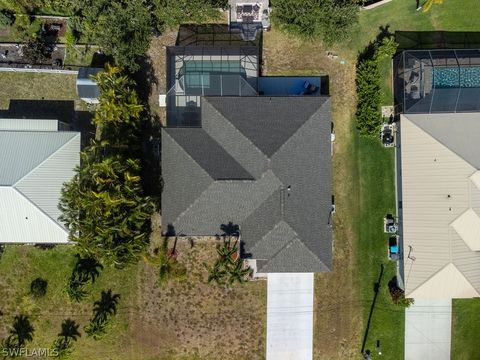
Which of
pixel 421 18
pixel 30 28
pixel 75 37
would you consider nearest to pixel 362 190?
pixel 421 18

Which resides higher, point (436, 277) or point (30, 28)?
point (30, 28)

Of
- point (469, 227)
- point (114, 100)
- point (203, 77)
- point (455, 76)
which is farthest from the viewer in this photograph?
point (203, 77)

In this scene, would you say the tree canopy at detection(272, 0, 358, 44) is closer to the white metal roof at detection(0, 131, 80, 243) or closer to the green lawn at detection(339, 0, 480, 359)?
the green lawn at detection(339, 0, 480, 359)

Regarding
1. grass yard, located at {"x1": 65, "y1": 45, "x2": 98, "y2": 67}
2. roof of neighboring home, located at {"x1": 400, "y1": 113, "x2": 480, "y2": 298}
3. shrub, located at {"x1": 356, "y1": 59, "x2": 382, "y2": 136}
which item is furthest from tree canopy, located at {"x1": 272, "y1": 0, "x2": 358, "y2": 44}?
grass yard, located at {"x1": 65, "y1": 45, "x2": 98, "y2": 67}

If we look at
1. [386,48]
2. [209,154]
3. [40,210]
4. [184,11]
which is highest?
[184,11]

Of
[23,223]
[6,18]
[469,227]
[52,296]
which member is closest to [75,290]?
[52,296]

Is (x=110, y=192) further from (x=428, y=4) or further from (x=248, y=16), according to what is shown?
(x=428, y=4)

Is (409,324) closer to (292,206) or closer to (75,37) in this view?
(292,206)

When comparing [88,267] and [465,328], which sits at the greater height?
[88,267]
